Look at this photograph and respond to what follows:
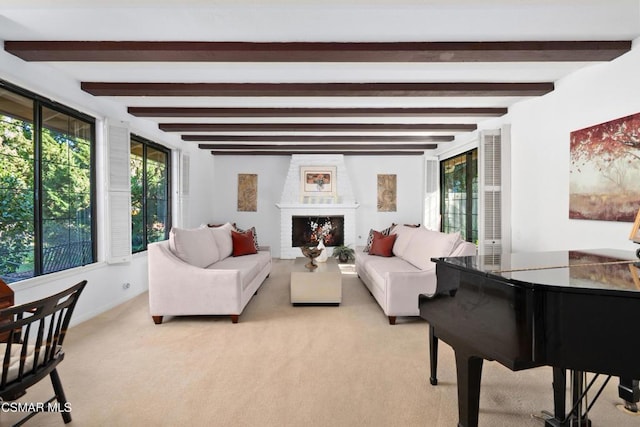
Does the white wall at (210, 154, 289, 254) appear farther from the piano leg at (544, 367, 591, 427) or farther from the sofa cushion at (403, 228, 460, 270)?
the piano leg at (544, 367, 591, 427)

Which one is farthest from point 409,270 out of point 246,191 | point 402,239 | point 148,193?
point 246,191

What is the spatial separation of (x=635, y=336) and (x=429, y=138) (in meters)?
5.29

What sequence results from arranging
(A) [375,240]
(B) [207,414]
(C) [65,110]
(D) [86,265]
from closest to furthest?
(B) [207,414]
(C) [65,110]
(D) [86,265]
(A) [375,240]

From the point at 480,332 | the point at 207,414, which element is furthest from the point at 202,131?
the point at 480,332

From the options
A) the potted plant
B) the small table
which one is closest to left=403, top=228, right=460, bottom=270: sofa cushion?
the small table

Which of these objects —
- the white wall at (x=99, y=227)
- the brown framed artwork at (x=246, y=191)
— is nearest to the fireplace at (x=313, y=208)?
the brown framed artwork at (x=246, y=191)

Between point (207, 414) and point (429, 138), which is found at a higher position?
point (429, 138)

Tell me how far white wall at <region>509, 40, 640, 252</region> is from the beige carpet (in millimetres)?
1490

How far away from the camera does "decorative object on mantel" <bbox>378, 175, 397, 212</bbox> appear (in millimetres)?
7871

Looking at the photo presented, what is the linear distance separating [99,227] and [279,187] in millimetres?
4280

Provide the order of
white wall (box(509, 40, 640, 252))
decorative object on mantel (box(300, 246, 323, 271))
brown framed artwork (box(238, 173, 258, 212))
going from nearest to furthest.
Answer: white wall (box(509, 40, 640, 252))
decorative object on mantel (box(300, 246, 323, 271))
brown framed artwork (box(238, 173, 258, 212))

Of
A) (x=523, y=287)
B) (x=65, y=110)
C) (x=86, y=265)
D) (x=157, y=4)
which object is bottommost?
(x=86, y=265)

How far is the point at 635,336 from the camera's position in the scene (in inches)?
52.8

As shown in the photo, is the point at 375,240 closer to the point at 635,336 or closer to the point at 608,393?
the point at 608,393
